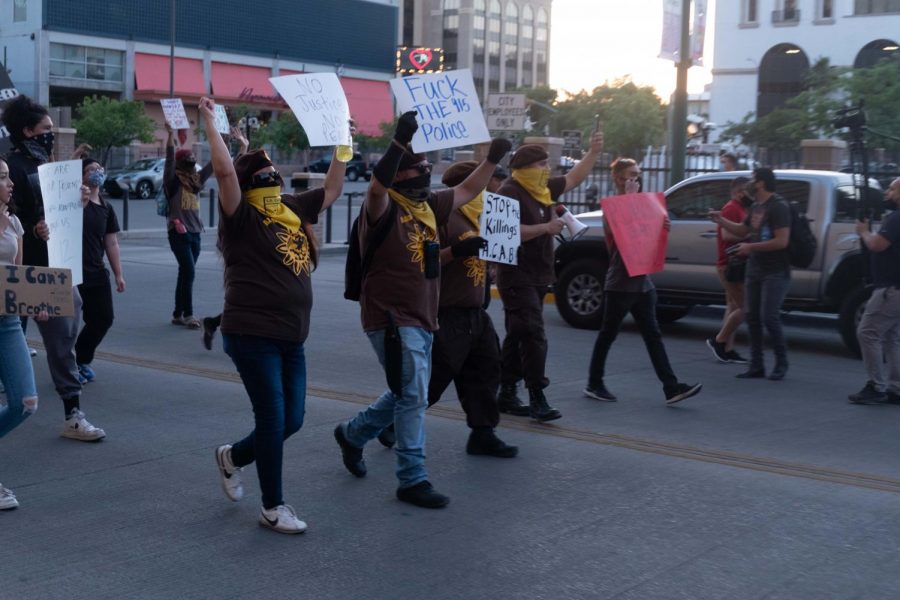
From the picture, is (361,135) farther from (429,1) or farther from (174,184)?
(174,184)

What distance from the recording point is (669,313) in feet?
44.6

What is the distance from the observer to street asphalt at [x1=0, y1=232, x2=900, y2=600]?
4793 mm

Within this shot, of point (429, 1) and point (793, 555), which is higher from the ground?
point (429, 1)

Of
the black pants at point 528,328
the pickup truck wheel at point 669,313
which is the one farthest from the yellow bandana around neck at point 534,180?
the pickup truck wheel at point 669,313

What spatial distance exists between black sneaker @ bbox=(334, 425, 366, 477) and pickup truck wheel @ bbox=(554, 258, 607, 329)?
22.4 feet

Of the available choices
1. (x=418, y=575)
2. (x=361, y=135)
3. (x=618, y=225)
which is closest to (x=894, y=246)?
(x=618, y=225)

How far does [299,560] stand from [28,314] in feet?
6.12

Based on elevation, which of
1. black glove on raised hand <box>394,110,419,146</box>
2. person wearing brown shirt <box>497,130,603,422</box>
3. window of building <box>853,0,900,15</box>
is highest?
window of building <box>853,0,900,15</box>

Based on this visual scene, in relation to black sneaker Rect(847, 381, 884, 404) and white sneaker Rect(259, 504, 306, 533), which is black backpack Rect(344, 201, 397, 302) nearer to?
white sneaker Rect(259, 504, 306, 533)

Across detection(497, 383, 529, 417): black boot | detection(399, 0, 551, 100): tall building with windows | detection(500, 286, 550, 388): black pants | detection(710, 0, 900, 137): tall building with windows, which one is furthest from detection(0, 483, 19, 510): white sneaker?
detection(399, 0, 551, 100): tall building with windows

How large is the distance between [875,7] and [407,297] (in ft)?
197

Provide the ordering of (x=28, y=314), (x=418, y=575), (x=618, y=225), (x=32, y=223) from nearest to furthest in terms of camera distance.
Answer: (x=418, y=575), (x=28, y=314), (x=32, y=223), (x=618, y=225)

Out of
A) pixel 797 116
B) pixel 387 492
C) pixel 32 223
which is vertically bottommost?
pixel 387 492

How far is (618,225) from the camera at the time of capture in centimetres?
854
